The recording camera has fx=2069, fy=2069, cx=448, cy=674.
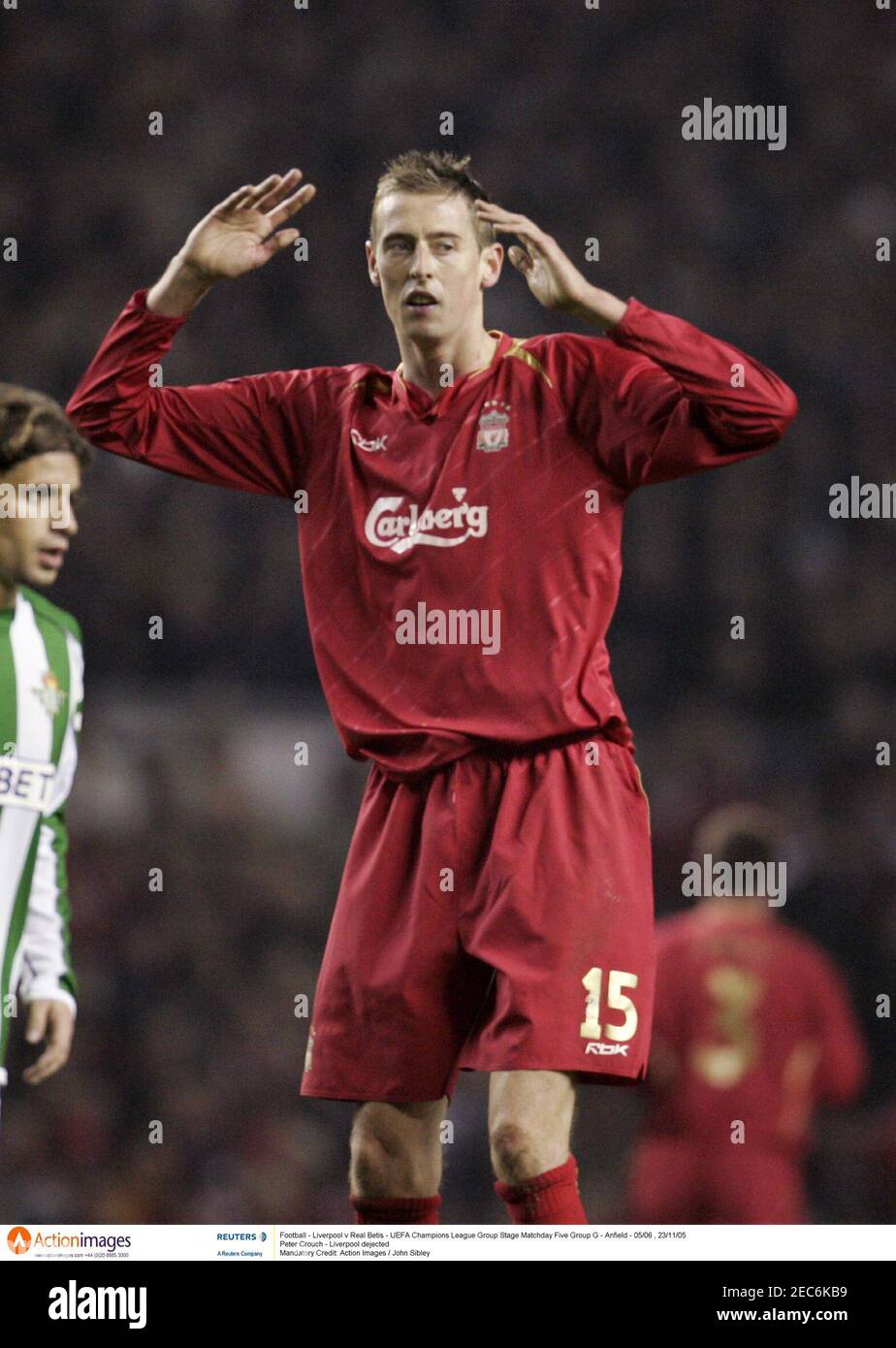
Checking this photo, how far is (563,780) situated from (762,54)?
4267 millimetres

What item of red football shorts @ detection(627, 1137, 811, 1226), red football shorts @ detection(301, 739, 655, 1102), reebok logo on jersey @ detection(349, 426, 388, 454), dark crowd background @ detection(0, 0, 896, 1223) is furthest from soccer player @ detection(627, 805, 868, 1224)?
reebok logo on jersey @ detection(349, 426, 388, 454)

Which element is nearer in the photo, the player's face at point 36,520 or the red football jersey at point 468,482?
the red football jersey at point 468,482

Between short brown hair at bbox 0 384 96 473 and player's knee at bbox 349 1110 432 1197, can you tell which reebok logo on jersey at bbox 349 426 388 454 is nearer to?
short brown hair at bbox 0 384 96 473

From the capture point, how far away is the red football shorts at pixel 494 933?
3.33 m

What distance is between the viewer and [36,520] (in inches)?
140

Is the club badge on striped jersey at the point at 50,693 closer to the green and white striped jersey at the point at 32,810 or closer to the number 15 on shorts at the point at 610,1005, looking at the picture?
the green and white striped jersey at the point at 32,810

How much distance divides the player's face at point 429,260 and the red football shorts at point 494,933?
0.76m

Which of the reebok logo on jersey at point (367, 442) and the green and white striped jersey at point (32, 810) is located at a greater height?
the reebok logo on jersey at point (367, 442)

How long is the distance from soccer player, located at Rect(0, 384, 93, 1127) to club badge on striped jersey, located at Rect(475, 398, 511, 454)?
0.70m

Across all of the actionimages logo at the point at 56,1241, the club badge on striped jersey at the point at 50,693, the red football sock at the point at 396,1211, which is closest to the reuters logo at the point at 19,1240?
the actionimages logo at the point at 56,1241
